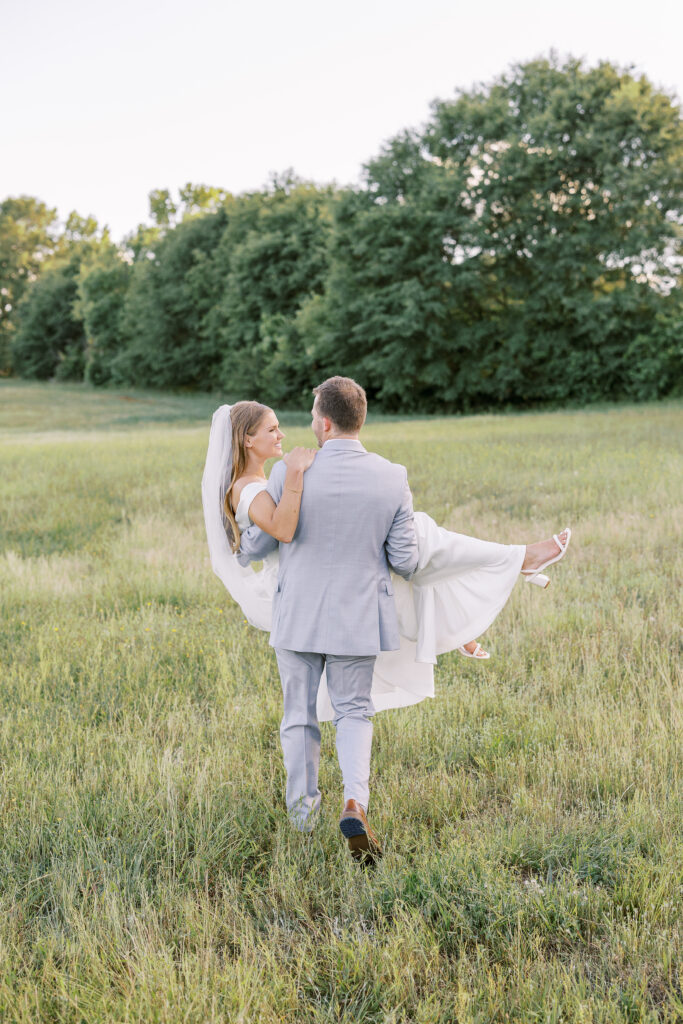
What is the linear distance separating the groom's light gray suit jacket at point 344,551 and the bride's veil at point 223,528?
0.38 meters

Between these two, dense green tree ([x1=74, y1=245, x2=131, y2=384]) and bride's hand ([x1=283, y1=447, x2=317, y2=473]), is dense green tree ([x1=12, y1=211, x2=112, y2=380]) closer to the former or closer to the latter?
dense green tree ([x1=74, y1=245, x2=131, y2=384])

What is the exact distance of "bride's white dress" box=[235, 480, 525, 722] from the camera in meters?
3.73

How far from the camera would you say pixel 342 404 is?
11.1ft

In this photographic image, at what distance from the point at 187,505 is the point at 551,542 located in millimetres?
10006

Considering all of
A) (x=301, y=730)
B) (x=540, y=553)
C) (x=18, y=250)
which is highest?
(x=18, y=250)

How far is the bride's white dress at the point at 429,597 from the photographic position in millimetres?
3727

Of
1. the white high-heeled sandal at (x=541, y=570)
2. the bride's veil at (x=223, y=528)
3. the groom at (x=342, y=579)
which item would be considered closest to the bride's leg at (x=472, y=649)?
the white high-heeled sandal at (x=541, y=570)

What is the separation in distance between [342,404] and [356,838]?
5.92ft

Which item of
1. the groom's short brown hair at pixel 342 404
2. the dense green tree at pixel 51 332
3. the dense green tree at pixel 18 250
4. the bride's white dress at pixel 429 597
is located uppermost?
the dense green tree at pixel 18 250

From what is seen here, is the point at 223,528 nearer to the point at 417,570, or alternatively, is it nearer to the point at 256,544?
the point at 256,544

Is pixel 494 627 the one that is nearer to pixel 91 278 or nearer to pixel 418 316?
pixel 418 316

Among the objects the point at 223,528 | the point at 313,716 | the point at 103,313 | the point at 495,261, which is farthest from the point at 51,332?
the point at 313,716

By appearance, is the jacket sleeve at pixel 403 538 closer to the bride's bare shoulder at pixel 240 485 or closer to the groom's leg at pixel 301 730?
the groom's leg at pixel 301 730

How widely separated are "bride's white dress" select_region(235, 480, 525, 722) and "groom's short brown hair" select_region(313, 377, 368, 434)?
1.62 ft
